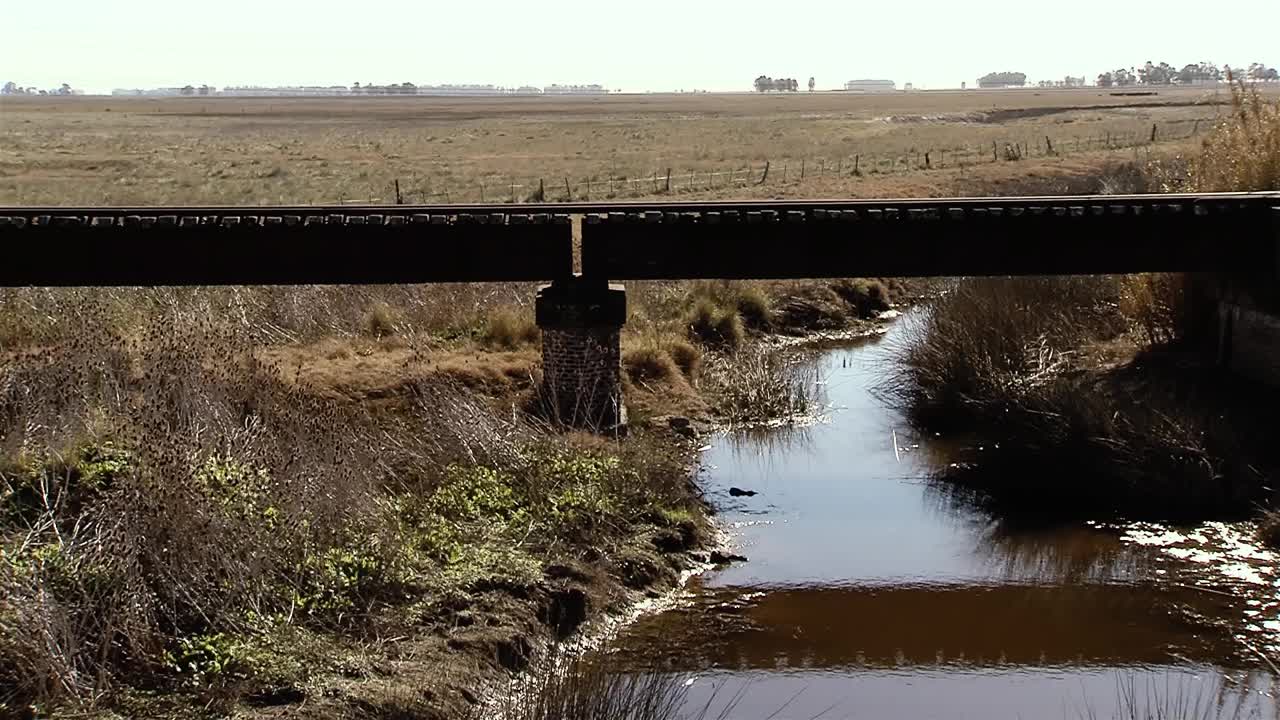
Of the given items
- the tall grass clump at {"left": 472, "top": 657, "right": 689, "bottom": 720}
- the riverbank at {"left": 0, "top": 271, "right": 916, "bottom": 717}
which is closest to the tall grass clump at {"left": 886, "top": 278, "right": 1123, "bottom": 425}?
the riverbank at {"left": 0, "top": 271, "right": 916, "bottom": 717}

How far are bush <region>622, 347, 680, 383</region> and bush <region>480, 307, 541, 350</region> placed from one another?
4.18ft

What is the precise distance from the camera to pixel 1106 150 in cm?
4956

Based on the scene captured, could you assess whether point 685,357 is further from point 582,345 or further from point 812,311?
point 812,311

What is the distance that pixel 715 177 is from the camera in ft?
151

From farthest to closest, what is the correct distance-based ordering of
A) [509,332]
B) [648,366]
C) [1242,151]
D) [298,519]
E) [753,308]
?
1. [753,308]
2. [509,332]
3. [648,366]
4. [1242,151]
5. [298,519]

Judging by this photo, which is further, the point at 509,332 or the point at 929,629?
the point at 509,332

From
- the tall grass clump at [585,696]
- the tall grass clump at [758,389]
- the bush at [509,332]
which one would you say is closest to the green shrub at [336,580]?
the tall grass clump at [585,696]

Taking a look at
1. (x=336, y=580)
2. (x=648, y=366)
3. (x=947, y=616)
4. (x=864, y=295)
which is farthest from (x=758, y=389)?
(x=336, y=580)

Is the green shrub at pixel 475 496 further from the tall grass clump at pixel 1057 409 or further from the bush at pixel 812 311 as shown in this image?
the bush at pixel 812 311

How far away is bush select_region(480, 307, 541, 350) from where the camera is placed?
60.8 ft

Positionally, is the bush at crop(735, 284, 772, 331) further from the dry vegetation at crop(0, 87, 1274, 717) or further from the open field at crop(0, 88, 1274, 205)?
the open field at crop(0, 88, 1274, 205)

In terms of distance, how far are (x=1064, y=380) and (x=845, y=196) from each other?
18781 mm

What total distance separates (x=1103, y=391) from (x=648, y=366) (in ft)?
18.2

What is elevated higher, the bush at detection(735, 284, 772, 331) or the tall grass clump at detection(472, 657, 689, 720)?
the bush at detection(735, 284, 772, 331)
